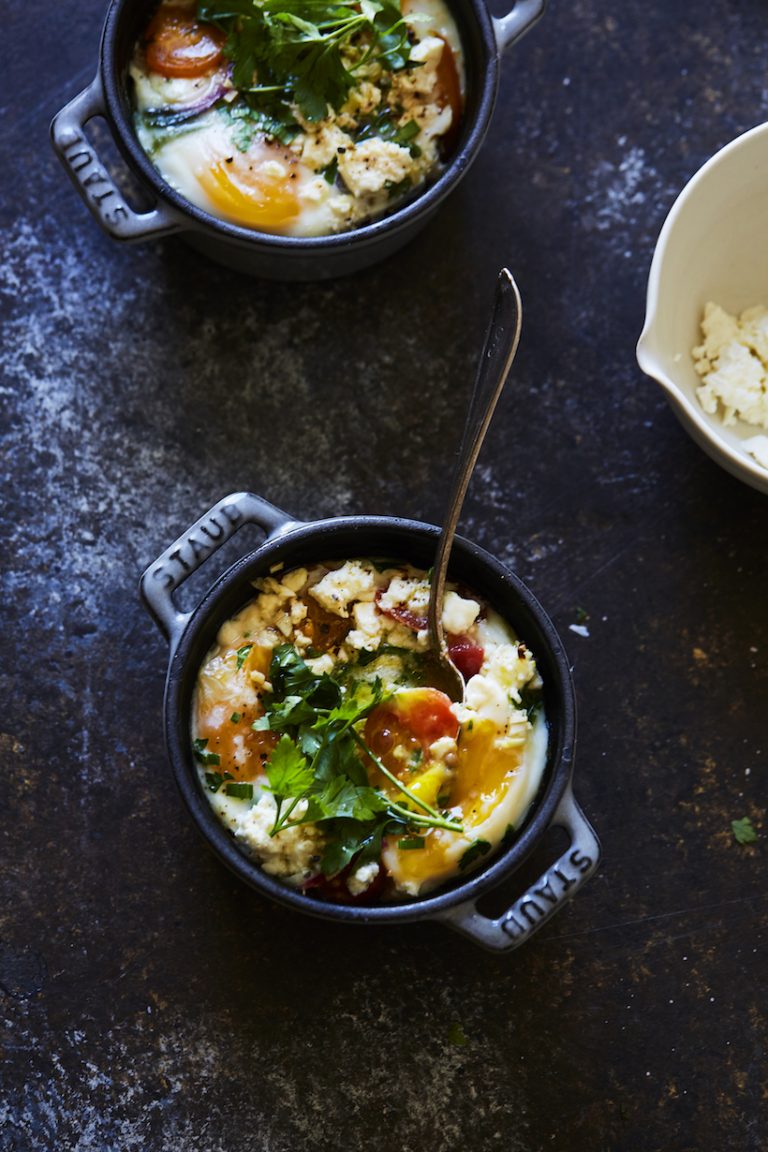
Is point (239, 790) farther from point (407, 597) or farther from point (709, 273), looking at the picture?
point (709, 273)

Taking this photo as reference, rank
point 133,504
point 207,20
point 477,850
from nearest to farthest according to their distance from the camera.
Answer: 1. point 477,850
2. point 207,20
3. point 133,504

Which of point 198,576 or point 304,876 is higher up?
point 198,576

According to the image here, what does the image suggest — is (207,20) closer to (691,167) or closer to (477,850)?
(691,167)

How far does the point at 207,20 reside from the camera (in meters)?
2.27

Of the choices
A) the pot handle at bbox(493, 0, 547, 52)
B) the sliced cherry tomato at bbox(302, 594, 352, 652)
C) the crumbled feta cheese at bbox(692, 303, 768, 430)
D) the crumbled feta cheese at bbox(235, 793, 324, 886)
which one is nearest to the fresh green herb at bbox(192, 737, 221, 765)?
the crumbled feta cheese at bbox(235, 793, 324, 886)

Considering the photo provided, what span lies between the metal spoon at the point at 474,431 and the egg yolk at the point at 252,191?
45cm

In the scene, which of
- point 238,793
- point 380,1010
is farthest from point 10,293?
point 380,1010

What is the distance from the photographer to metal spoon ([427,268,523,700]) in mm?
1993

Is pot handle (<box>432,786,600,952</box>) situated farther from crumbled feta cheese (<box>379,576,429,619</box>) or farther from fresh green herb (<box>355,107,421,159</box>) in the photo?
fresh green herb (<box>355,107,421,159</box>)

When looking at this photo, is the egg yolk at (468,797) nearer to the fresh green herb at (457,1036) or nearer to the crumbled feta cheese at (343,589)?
the crumbled feta cheese at (343,589)

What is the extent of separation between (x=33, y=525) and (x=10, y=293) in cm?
47

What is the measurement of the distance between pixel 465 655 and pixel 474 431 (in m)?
0.39

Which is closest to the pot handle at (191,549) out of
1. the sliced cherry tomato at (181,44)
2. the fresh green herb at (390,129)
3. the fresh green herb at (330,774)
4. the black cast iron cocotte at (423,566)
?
the black cast iron cocotte at (423,566)

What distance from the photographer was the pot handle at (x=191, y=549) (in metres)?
2.10
